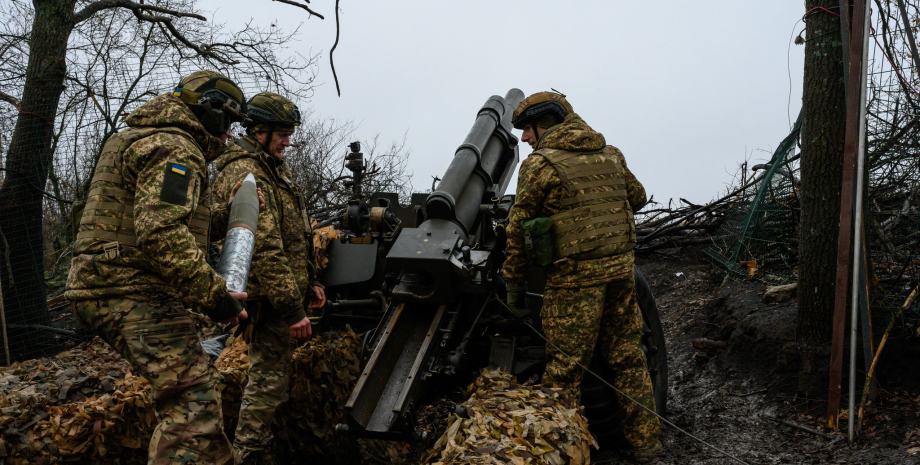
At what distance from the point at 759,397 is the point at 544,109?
273 centimetres

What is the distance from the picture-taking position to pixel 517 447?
3.15 m

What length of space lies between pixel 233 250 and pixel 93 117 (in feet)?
21.8

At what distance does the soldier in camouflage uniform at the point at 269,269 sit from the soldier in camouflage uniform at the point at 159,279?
75 centimetres

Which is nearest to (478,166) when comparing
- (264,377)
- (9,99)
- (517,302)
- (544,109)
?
(544,109)

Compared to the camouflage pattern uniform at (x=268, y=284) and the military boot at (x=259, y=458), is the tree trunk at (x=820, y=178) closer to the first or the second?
the camouflage pattern uniform at (x=268, y=284)

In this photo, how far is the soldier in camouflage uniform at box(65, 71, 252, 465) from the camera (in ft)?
9.41

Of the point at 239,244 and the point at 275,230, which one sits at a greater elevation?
the point at 275,230

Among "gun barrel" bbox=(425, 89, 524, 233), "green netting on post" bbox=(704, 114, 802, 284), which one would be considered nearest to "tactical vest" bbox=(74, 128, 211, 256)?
"gun barrel" bbox=(425, 89, 524, 233)

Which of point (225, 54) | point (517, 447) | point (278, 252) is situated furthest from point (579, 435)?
point (225, 54)

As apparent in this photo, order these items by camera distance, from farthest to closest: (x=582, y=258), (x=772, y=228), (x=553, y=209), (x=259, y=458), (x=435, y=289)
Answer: (x=772, y=228)
(x=435, y=289)
(x=553, y=209)
(x=582, y=258)
(x=259, y=458)

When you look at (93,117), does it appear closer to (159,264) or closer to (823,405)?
(159,264)

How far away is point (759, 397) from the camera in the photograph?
515 centimetres

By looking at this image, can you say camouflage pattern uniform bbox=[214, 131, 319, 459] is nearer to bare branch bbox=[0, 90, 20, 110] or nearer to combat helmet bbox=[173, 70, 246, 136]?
combat helmet bbox=[173, 70, 246, 136]

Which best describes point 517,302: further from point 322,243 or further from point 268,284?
point 322,243
